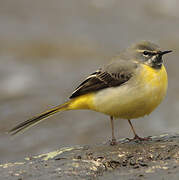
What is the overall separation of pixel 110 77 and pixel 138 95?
0.77 meters

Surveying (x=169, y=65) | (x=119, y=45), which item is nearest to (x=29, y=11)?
(x=119, y=45)

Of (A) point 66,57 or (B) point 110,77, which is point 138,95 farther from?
(A) point 66,57

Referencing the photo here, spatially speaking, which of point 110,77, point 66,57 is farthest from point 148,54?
point 66,57

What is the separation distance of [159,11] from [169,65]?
395 cm

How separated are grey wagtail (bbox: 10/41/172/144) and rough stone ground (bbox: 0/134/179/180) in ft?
1.91

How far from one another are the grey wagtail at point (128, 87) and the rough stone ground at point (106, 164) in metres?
0.58

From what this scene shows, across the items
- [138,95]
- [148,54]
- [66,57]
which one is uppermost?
[66,57]

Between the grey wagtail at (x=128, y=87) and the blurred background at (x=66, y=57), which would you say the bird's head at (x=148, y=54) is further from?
the blurred background at (x=66, y=57)

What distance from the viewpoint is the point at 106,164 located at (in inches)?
249

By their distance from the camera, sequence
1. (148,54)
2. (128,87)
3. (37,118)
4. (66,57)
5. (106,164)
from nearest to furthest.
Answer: (106,164)
(128,87)
(148,54)
(37,118)
(66,57)

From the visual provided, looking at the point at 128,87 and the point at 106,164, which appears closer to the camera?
the point at 106,164

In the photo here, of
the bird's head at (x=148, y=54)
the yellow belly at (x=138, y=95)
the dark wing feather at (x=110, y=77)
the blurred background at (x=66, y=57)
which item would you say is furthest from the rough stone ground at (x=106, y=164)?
the blurred background at (x=66, y=57)

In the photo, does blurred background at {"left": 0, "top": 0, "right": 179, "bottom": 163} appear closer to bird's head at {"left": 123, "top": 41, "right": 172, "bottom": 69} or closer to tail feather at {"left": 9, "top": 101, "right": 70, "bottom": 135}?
tail feather at {"left": 9, "top": 101, "right": 70, "bottom": 135}

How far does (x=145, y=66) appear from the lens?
767cm
